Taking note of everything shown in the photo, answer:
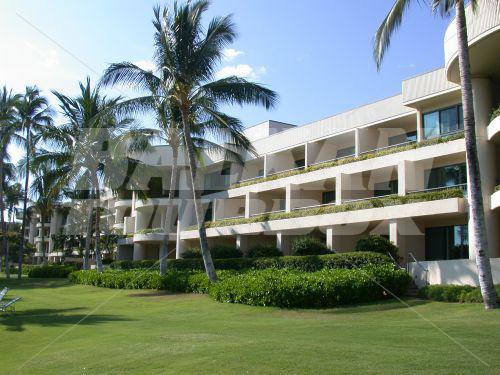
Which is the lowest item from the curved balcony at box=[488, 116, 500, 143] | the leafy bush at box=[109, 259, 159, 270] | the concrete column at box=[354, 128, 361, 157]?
the leafy bush at box=[109, 259, 159, 270]

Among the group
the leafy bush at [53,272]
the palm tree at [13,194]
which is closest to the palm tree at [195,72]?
the leafy bush at [53,272]

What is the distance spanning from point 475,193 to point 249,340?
814 cm

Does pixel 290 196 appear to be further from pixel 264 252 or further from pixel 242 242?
pixel 242 242

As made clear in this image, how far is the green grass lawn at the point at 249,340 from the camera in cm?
834

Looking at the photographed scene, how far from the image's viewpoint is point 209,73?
76.0ft

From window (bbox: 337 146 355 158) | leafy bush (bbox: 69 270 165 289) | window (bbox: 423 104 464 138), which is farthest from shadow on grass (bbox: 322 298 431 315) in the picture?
window (bbox: 337 146 355 158)

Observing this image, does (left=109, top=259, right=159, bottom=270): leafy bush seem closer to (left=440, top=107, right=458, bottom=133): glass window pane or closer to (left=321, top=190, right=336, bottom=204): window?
(left=321, top=190, right=336, bottom=204): window

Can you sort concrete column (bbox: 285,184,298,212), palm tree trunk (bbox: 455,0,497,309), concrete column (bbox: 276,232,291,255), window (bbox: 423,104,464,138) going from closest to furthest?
1. palm tree trunk (bbox: 455,0,497,309)
2. window (bbox: 423,104,464,138)
3. concrete column (bbox: 276,232,291,255)
4. concrete column (bbox: 285,184,298,212)

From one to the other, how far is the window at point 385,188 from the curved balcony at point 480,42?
8258 millimetres

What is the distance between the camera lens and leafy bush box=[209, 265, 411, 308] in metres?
17.8

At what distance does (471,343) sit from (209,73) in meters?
16.7

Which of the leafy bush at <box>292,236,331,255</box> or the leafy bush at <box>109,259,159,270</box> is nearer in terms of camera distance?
the leafy bush at <box>292,236,331,255</box>

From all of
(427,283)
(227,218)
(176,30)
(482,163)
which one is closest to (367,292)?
(427,283)

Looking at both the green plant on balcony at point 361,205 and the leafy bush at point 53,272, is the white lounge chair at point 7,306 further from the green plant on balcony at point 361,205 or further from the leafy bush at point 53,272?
the leafy bush at point 53,272
